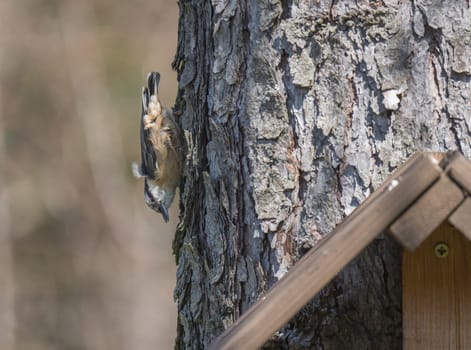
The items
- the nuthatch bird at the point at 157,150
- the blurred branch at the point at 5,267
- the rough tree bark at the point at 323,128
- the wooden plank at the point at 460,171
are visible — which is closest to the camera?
the wooden plank at the point at 460,171

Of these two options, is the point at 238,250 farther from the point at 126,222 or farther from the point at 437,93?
the point at 126,222

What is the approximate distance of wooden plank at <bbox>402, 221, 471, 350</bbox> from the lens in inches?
64.3

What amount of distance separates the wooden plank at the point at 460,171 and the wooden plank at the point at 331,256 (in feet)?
0.07

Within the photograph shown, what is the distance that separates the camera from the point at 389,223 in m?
1.44

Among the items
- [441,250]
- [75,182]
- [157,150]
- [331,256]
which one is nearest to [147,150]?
[157,150]

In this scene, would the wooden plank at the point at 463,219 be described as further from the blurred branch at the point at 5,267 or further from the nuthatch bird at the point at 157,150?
the blurred branch at the point at 5,267

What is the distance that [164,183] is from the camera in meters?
3.42

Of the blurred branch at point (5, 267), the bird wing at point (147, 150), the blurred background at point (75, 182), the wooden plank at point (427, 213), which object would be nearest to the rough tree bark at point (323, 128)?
the wooden plank at point (427, 213)

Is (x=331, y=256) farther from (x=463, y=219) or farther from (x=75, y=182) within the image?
(x=75, y=182)

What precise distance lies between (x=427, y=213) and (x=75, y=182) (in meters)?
5.84

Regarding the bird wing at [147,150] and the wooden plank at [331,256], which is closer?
the wooden plank at [331,256]

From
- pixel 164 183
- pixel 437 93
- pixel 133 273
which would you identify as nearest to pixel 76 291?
pixel 133 273

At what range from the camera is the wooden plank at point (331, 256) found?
1.43m

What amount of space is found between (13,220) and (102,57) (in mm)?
1539
